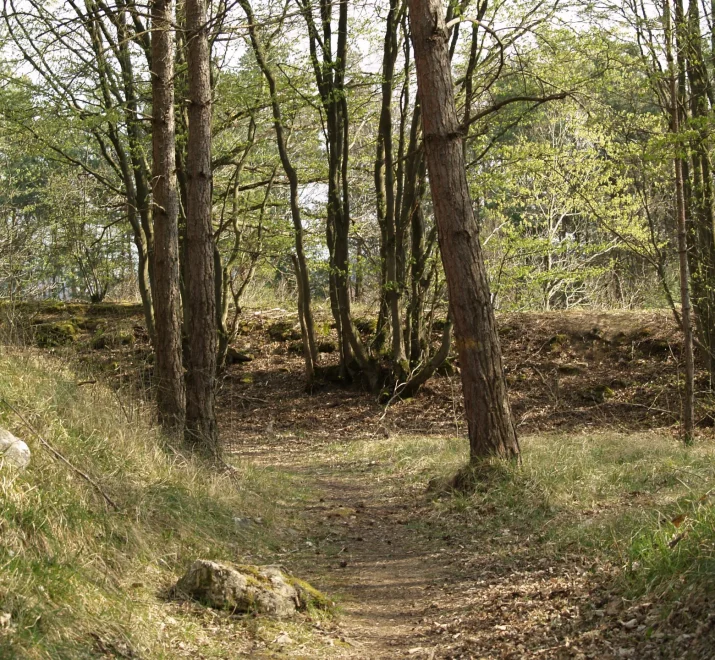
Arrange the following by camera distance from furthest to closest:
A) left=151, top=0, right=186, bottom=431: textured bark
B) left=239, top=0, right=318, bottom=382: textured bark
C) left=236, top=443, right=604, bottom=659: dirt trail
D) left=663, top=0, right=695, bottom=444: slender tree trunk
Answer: left=239, top=0, right=318, bottom=382: textured bark < left=663, top=0, right=695, bottom=444: slender tree trunk < left=151, top=0, right=186, bottom=431: textured bark < left=236, top=443, right=604, bottom=659: dirt trail

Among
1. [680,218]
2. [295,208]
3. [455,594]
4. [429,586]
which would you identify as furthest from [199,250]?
[295,208]

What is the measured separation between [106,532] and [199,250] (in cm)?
411

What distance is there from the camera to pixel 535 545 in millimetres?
5512

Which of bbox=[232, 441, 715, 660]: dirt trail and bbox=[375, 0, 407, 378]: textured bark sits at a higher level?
bbox=[375, 0, 407, 378]: textured bark

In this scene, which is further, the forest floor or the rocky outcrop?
the rocky outcrop

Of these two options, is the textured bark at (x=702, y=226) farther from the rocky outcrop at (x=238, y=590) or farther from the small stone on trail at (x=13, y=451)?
the small stone on trail at (x=13, y=451)

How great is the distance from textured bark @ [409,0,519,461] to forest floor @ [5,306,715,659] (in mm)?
574

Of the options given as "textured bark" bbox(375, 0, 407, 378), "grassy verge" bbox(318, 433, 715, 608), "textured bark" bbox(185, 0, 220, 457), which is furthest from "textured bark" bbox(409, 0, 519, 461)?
"textured bark" bbox(375, 0, 407, 378)

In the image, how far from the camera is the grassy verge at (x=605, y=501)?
388cm

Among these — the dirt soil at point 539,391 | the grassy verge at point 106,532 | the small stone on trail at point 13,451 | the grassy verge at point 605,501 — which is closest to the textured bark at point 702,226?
the dirt soil at point 539,391

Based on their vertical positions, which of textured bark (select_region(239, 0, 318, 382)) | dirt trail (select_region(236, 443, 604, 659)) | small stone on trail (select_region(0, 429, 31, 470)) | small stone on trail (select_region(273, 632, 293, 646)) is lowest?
dirt trail (select_region(236, 443, 604, 659))

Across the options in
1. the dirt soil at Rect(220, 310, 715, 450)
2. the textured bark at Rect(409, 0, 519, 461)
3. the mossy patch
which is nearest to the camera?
the textured bark at Rect(409, 0, 519, 461)

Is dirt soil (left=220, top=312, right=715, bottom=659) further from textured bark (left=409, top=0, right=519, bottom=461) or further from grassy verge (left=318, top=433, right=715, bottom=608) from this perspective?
textured bark (left=409, top=0, right=519, bottom=461)

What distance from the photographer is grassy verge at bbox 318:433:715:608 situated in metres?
3.88
